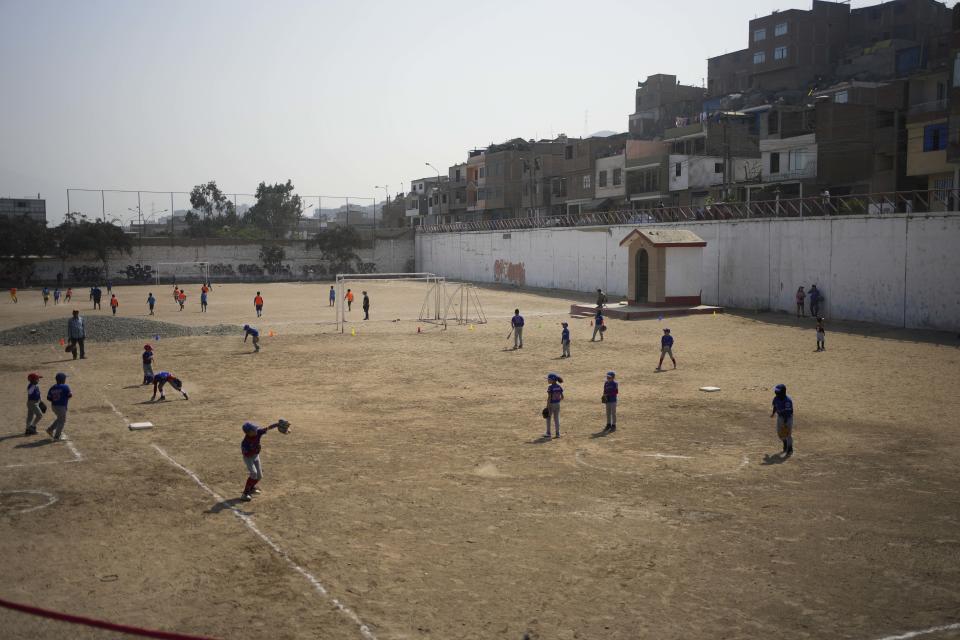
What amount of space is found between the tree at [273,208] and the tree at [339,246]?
3386 centimetres

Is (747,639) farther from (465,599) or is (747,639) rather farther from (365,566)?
(365,566)

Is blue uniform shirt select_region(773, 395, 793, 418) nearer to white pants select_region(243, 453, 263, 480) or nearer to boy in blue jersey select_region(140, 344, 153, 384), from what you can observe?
white pants select_region(243, 453, 263, 480)

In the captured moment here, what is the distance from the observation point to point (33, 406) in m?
16.6

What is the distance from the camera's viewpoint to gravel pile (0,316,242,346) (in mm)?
33531

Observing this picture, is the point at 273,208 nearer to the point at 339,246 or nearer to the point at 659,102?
the point at 339,246

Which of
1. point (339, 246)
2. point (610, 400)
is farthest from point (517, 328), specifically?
point (339, 246)

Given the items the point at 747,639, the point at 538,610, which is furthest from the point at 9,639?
the point at 747,639

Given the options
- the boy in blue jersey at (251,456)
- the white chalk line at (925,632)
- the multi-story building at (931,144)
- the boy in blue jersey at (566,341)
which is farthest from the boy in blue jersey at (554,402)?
the multi-story building at (931,144)

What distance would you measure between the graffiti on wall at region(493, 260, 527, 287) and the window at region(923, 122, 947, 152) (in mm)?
34283

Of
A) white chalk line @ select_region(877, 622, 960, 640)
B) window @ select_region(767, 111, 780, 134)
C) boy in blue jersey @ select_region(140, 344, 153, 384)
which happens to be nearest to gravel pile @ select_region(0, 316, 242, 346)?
boy in blue jersey @ select_region(140, 344, 153, 384)

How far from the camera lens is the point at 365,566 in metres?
10.0

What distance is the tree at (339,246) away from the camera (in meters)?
88.4

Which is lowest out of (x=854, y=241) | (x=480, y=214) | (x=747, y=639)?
(x=747, y=639)

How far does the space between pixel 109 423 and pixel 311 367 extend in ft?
30.1
